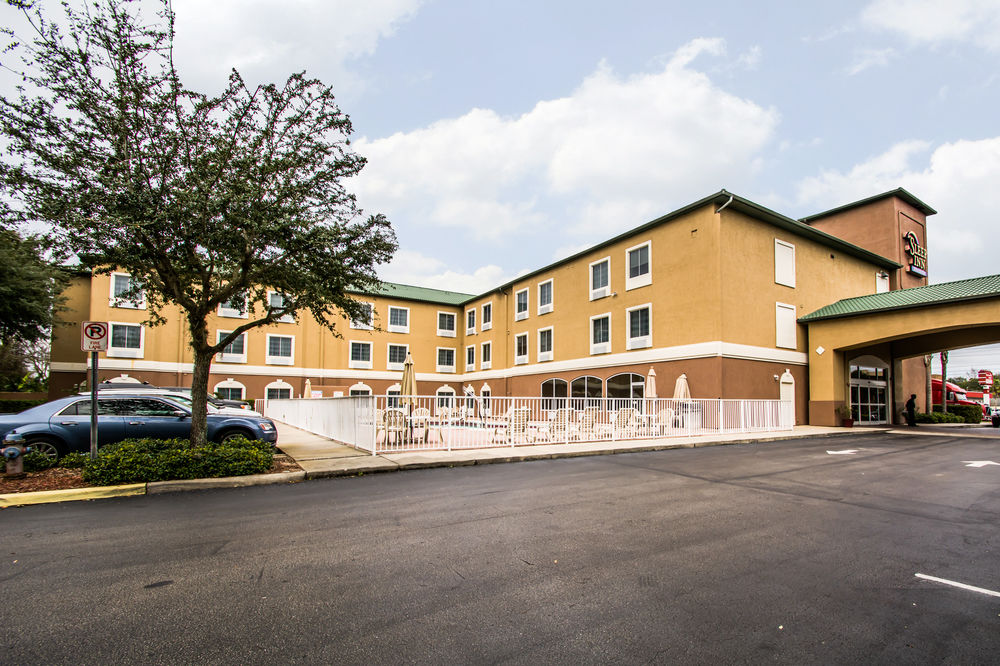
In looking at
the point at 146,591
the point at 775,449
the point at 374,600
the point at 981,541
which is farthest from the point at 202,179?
the point at 775,449

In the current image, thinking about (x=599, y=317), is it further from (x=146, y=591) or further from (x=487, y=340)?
(x=146, y=591)

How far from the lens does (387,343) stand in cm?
3944

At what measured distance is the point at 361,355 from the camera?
1505 inches

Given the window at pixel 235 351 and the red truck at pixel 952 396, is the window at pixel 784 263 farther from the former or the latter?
the window at pixel 235 351

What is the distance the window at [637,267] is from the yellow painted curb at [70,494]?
2211 centimetres

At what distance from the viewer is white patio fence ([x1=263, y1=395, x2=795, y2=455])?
12188 millimetres

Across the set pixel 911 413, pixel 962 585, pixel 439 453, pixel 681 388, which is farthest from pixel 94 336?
pixel 911 413

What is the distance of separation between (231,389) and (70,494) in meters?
28.5

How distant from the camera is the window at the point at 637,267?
993 inches

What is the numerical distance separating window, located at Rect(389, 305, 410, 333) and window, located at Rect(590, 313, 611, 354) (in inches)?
686

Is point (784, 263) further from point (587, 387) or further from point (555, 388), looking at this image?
point (555, 388)

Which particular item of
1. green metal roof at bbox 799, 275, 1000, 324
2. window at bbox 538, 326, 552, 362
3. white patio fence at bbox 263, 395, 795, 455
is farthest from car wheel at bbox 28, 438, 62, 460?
green metal roof at bbox 799, 275, 1000, 324

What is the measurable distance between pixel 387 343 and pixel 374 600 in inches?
1441

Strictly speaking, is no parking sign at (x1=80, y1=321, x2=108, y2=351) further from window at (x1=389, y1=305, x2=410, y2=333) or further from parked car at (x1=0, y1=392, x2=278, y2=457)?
window at (x1=389, y1=305, x2=410, y2=333)
